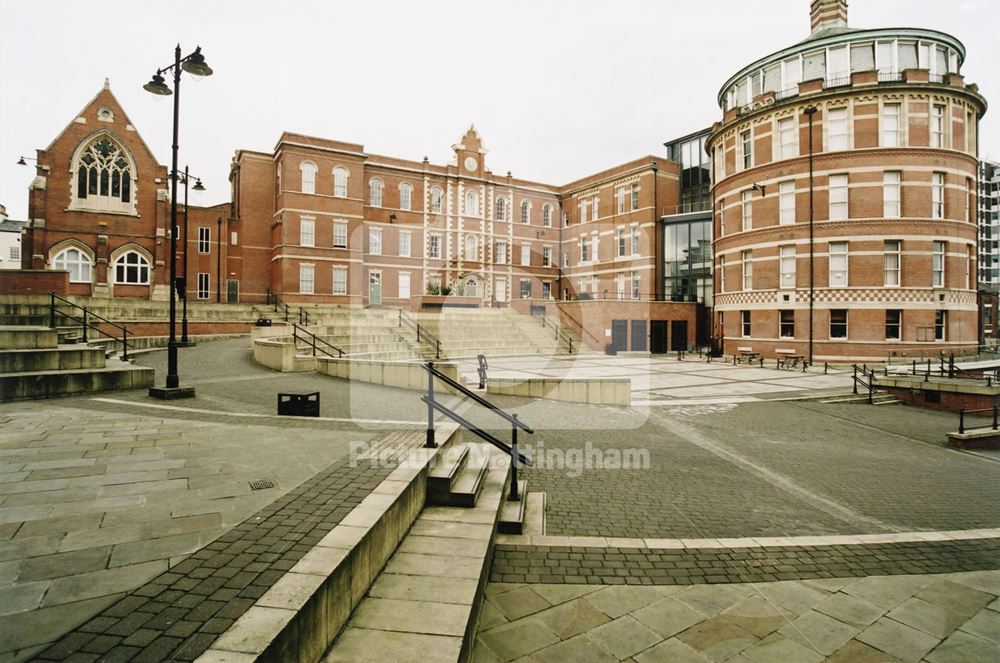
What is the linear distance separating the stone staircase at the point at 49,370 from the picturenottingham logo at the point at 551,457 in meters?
7.56

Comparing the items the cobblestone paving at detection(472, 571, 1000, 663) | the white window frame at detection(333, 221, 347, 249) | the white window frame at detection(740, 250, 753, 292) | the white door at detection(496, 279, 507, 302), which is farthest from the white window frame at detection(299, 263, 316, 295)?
the cobblestone paving at detection(472, 571, 1000, 663)

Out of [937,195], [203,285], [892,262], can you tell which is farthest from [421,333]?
[937,195]

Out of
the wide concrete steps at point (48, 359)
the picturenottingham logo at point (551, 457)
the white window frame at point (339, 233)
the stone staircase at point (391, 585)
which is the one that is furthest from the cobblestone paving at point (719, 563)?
the white window frame at point (339, 233)

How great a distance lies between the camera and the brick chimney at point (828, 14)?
29828 millimetres

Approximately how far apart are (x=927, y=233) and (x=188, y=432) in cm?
3265

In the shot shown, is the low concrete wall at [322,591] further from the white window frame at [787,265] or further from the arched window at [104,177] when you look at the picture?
the arched window at [104,177]

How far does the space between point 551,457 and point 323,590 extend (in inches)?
245

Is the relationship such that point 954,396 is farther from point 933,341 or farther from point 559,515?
point 559,515

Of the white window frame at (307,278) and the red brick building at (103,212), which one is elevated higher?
the red brick building at (103,212)

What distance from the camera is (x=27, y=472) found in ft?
16.9

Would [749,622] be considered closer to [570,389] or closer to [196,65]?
[570,389]

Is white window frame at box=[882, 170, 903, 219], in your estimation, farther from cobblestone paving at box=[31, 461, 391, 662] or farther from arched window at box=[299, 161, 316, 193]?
arched window at box=[299, 161, 316, 193]

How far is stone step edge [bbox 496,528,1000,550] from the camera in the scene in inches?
214

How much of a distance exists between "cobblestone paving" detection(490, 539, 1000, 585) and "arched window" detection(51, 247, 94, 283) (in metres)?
36.9
